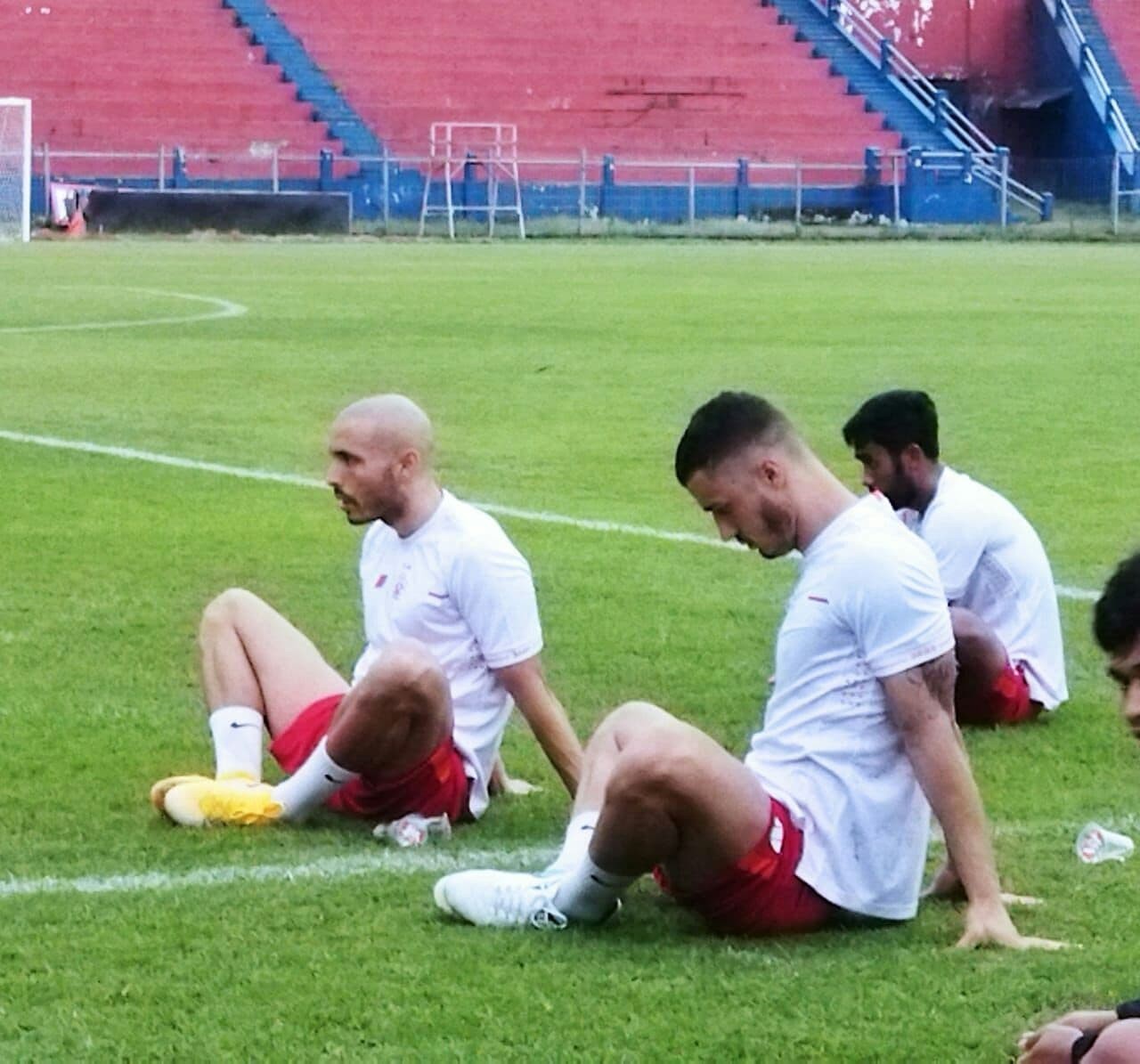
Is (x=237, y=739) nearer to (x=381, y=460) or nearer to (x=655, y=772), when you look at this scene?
(x=381, y=460)

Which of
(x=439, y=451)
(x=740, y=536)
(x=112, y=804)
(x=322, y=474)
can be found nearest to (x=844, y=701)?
(x=740, y=536)

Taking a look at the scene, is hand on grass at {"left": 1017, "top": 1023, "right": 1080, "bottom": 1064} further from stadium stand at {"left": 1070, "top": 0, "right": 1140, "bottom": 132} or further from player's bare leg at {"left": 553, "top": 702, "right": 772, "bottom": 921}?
stadium stand at {"left": 1070, "top": 0, "right": 1140, "bottom": 132}

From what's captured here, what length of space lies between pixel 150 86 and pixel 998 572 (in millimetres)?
38796

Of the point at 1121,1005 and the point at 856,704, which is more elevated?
the point at 856,704

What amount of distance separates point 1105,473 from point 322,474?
3762mm

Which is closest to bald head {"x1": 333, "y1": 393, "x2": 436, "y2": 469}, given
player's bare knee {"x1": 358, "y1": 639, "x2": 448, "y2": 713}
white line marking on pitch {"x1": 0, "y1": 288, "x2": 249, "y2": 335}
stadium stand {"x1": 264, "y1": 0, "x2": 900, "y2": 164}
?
player's bare knee {"x1": 358, "y1": 639, "x2": 448, "y2": 713}

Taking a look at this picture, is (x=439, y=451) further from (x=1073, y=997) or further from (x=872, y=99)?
(x=872, y=99)

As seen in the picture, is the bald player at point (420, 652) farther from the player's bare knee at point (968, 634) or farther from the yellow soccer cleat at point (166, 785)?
the player's bare knee at point (968, 634)

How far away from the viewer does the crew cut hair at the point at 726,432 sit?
4.89m

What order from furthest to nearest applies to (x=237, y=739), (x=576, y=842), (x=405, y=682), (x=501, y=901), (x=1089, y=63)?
(x=1089, y=63), (x=237, y=739), (x=405, y=682), (x=576, y=842), (x=501, y=901)

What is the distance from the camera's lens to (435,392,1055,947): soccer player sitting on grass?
4902mm

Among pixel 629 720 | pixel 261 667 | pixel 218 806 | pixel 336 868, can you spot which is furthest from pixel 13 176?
pixel 629 720

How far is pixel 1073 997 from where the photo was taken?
468 centimetres

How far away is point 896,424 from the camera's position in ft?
22.6
